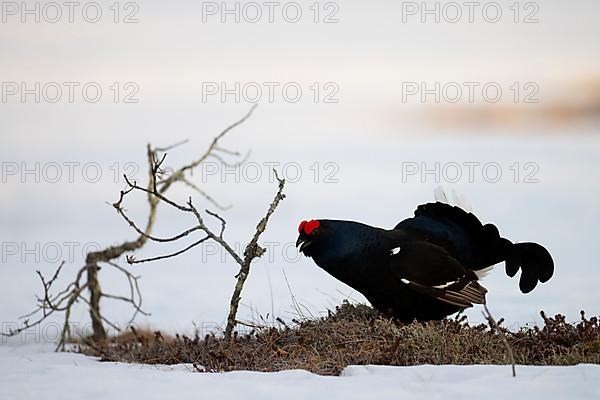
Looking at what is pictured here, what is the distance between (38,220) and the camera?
469 inches

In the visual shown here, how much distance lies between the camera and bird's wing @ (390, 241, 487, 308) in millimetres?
5766

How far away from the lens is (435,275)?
19.0 ft

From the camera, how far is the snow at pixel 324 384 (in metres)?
4.05

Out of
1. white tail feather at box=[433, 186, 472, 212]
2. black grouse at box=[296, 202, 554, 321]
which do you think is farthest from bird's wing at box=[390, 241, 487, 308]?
white tail feather at box=[433, 186, 472, 212]

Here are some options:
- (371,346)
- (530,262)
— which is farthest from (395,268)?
(530,262)

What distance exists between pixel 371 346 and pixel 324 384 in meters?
1.28

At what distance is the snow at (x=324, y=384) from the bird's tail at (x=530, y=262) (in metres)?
1.92

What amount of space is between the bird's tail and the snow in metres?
1.92

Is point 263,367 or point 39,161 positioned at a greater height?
point 39,161

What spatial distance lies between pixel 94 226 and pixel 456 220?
643cm

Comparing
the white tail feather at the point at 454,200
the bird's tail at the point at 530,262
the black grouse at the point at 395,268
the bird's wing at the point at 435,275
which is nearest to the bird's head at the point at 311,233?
the black grouse at the point at 395,268

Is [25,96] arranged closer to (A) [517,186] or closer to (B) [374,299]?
(A) [517,186]

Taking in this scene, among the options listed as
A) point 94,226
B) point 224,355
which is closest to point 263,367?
point 224,355

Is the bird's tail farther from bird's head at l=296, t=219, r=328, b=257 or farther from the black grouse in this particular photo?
bird's head at l=296, t=219, r=328, b=257
